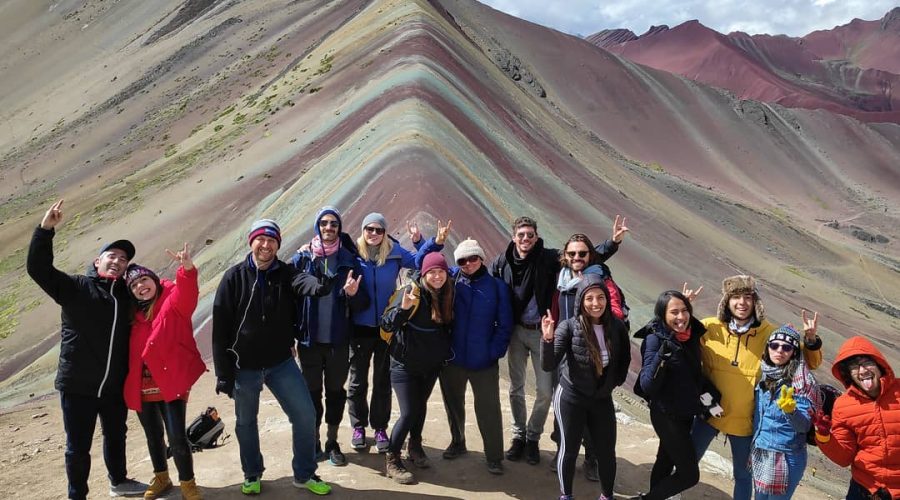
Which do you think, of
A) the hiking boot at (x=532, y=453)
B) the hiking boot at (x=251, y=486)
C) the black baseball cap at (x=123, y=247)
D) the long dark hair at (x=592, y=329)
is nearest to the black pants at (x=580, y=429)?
the long dark hair at (x=592, y=329)

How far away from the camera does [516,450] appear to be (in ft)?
16.7

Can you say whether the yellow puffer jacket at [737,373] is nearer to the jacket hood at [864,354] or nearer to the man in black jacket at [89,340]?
the jacket hood at [864,354]

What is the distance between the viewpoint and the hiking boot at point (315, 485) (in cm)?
438

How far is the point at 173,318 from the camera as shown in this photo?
4.02m

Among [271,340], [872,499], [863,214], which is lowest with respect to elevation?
[872,499]

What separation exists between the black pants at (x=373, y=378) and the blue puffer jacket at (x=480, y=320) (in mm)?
531

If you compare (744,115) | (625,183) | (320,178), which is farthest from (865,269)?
(320,178)

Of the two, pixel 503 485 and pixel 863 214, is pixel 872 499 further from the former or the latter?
pixel 863 214

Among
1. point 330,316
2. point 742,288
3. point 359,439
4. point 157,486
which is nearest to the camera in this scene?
point 742,288

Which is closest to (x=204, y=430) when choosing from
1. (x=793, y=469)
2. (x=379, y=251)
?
(x=379, y=251)

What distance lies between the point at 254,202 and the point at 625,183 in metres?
11.9

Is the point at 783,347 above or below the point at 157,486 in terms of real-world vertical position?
above

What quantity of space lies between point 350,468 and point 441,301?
1373mm

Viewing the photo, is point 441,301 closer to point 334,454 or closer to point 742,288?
point 334,454
